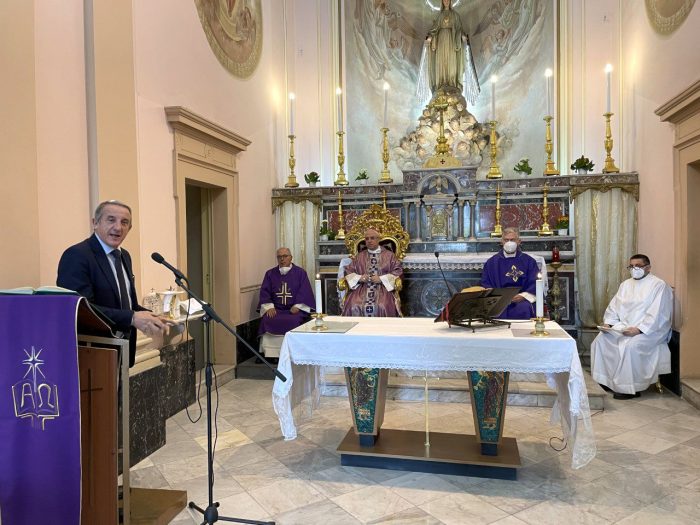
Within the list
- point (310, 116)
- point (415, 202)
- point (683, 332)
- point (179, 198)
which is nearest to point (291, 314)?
point (179, 198)

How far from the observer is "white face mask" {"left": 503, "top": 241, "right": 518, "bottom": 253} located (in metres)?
5.85

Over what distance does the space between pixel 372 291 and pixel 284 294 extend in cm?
126

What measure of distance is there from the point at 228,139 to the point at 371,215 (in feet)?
7.14

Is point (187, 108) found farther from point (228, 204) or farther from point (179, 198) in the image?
point (228, 204)

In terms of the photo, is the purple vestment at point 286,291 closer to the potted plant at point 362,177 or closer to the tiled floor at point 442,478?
the tiled floor at point 442,478

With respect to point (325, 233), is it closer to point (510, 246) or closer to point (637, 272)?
point (510, 246)

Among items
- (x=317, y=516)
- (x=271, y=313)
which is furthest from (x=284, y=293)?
(x=317, y=516)

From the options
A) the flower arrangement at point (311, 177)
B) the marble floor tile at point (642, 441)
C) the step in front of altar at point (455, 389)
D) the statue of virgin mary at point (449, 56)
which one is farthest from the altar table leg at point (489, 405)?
the statue of virgin mary at point (449, 56)

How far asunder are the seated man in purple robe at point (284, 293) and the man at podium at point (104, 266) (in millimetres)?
3568

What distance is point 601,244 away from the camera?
6844 mm

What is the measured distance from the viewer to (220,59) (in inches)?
244

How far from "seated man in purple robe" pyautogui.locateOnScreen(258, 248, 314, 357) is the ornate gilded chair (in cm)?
82

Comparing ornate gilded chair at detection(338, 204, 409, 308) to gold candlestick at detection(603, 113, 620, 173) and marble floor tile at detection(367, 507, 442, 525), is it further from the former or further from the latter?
marble floor tile at detection(367, 507, 442, 525)

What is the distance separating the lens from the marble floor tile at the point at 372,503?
3021 millimetres
